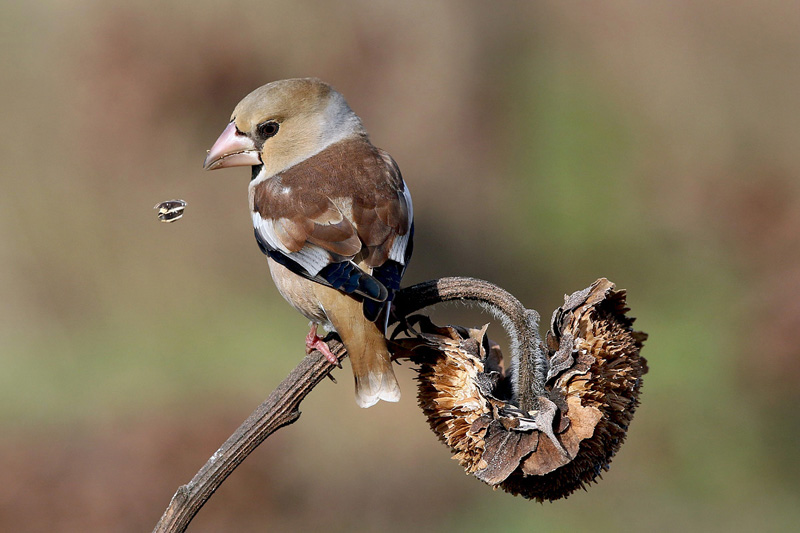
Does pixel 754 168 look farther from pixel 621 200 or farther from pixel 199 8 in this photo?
pixel 199 8

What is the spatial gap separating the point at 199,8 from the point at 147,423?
3.52m

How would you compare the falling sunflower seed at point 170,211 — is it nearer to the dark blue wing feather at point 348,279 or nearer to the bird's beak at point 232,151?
the bird's beak at point 232,151

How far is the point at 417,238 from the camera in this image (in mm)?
6953

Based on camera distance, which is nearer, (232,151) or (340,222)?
(340,222)

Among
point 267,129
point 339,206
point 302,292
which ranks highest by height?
point 267,129

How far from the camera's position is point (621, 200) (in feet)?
24.2

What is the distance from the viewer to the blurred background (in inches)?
232

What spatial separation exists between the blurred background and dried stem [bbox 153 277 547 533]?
3327mm

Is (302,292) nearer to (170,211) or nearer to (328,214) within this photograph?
(328,214)

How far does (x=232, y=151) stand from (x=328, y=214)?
0.59 meters

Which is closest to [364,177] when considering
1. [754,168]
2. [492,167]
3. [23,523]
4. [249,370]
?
[249,370]

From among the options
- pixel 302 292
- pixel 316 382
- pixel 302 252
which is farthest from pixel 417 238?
pixel 316 382

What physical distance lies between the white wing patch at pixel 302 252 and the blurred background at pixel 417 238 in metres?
3.20

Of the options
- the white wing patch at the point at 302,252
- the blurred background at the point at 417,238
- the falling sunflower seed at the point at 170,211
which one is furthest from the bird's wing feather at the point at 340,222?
the blurred background at the point at 417,238
